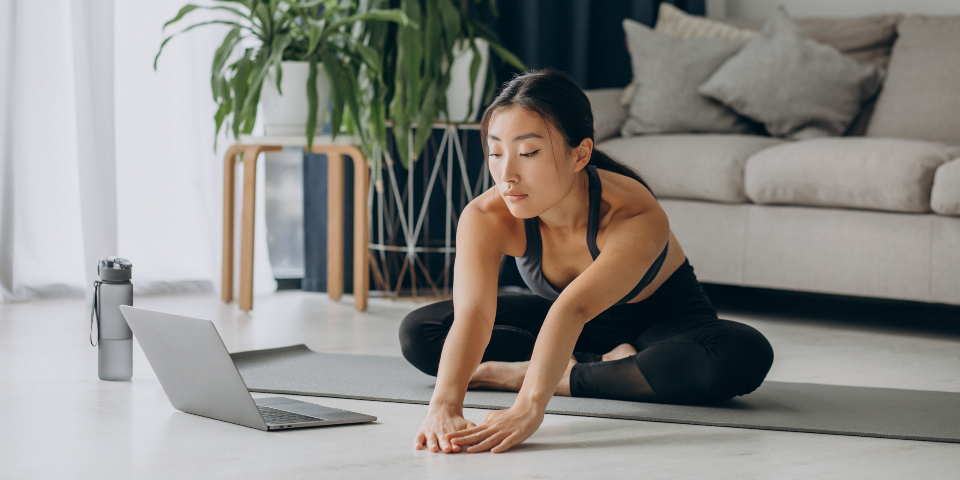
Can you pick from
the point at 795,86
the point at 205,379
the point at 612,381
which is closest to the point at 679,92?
the point at 795,86

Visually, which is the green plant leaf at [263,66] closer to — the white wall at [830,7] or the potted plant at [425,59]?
the potted plant at [425,59]

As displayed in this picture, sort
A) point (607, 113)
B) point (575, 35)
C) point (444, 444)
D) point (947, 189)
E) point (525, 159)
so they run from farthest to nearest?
1. point (575, 35)
2. point (607, 113)
3. point (947, 189)
4. point (525, 159)
5. point (444, 444)

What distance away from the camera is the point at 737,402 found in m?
1.49

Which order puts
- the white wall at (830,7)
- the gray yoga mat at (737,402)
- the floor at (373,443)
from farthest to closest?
the white wall at (830,7), the gray yoga mat at (737,402), the floor at (373,443)

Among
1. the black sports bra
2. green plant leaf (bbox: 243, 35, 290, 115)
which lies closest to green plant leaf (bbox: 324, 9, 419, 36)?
green plant leaf (bbox: 243, 35, 290, 115)

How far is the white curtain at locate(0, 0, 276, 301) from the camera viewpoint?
261cm

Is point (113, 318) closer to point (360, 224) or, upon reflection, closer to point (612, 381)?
point (612, 381)

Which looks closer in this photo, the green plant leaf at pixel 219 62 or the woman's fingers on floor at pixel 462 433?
the woman's fingers on floor at pixel 462 433

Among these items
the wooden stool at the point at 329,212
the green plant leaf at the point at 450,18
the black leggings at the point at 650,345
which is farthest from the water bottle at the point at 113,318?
the green plant leaf at the point at 450,18

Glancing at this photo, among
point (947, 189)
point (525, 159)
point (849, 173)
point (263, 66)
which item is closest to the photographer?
point (525, 159)

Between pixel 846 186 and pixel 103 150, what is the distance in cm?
196

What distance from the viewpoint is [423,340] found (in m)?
1.58

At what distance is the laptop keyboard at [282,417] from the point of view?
128cm

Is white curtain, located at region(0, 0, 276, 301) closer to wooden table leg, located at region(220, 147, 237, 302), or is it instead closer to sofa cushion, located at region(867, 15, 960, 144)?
wooden table leg, located at region(220, 147, 237, 302)
